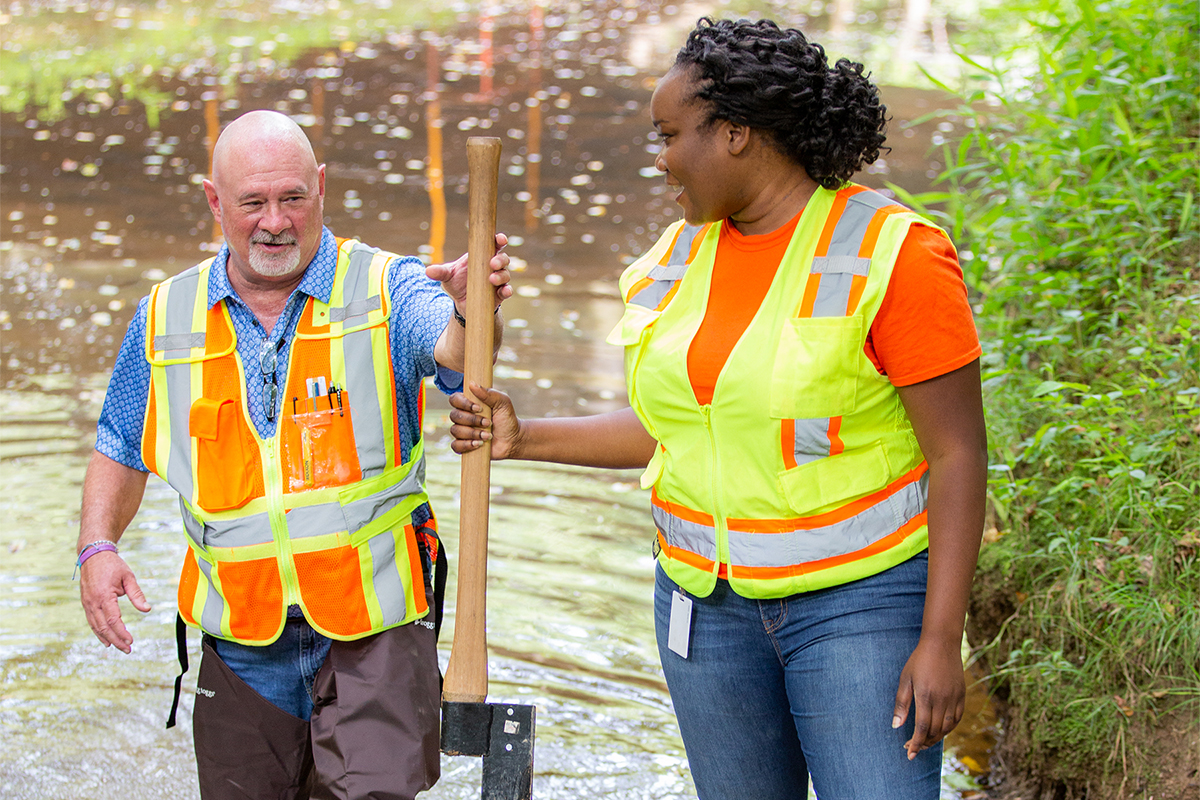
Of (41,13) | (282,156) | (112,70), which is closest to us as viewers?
(282,156)

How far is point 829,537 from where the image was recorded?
214 cm

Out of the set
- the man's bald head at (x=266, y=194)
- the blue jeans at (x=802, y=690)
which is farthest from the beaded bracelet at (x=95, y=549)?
the blue jeans at (x=802, y=690)

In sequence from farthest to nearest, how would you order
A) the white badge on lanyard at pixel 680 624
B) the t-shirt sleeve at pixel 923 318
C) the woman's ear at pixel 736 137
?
the white badge on lanyard at pixel 680 624 < the woman's ear at pixel 736 137 < the t-shirt sleeve at pixel 923 318

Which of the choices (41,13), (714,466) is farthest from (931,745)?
(41,13)

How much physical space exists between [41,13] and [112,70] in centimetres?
355

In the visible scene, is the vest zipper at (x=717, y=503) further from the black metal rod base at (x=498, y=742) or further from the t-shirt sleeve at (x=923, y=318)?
the black metal rod base at (x=498, y=742)

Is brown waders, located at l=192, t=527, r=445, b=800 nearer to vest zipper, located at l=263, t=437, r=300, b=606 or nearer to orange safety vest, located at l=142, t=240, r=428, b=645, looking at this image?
orange safety vest, located at l=142, t=240, r=428, b=645

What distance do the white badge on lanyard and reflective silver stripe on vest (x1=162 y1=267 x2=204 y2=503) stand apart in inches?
40.1

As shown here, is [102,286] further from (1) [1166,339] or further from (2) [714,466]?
(2) [714,466]

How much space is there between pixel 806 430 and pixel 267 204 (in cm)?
119

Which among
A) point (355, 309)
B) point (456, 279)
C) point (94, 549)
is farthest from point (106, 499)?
point (456, 279)

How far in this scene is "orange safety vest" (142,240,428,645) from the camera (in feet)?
8.48

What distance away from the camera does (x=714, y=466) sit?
2203mm

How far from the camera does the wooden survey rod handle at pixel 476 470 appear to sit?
2.25 meters
